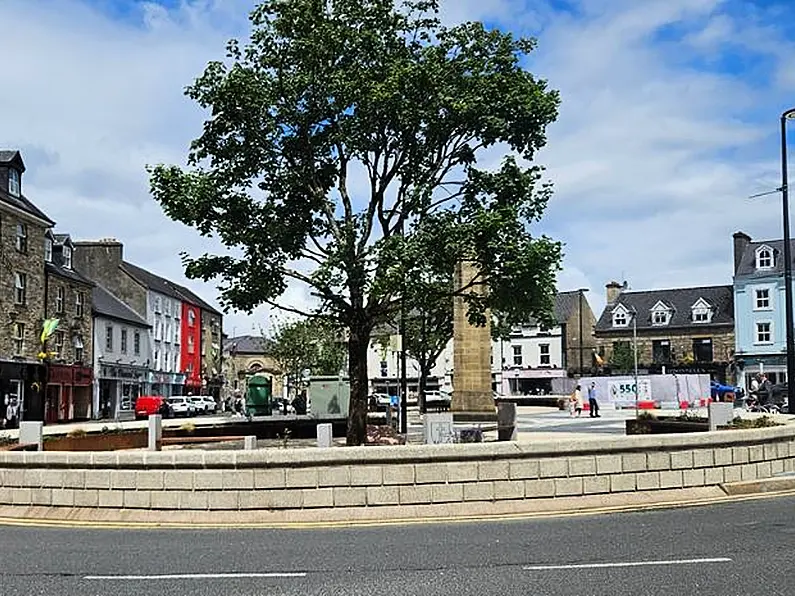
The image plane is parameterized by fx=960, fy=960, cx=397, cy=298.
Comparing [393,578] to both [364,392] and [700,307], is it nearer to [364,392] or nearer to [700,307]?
[364,392]

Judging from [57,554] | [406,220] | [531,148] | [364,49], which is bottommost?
[57,554]

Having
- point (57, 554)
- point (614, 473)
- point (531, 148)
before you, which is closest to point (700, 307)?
point (531, 148)

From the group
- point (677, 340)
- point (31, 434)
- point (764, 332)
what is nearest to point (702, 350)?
point (677, 340)

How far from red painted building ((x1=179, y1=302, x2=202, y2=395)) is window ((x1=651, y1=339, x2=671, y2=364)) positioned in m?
41.7

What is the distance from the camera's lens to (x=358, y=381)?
2548 centimetres

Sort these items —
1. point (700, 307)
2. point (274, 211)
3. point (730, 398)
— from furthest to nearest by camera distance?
point (700, 307), point (730, 398), point (274, 211)

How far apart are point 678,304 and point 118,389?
52.0m

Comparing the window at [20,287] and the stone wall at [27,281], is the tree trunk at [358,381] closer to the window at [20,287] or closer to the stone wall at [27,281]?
the stone wall at [27,281]

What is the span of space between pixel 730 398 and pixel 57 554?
5204 cm

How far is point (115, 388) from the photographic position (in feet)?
214

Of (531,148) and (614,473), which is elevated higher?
(531,148)

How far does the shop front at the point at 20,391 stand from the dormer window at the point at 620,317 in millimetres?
57649

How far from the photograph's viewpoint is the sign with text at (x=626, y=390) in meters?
57.0

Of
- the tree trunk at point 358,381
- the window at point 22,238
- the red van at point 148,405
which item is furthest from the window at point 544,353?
the tree trunk at point 358,381
